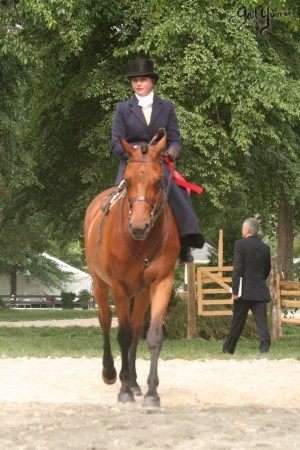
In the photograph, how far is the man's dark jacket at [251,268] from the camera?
16781 mm

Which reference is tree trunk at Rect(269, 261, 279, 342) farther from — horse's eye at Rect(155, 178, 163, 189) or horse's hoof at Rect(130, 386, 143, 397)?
horse's eye at Rect(155, 178, 163, 189)

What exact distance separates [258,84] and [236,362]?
932cm

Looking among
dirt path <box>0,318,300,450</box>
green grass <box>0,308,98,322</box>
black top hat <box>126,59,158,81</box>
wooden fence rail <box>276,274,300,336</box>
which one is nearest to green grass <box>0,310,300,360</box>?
wooden fence rail <box>276,274,300,336</box>

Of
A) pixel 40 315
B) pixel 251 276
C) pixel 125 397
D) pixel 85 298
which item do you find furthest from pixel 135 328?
pixel 85 298

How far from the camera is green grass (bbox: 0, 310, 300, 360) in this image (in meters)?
16.8

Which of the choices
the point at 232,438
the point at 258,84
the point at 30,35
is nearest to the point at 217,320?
the point at 258,84

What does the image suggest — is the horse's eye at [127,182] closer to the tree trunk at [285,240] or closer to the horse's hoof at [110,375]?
the horse's hoof at [110,375]

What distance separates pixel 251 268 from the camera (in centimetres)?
1691

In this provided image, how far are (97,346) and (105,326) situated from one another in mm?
9766

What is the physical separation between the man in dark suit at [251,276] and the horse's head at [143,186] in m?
7.14

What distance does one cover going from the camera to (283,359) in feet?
51.3

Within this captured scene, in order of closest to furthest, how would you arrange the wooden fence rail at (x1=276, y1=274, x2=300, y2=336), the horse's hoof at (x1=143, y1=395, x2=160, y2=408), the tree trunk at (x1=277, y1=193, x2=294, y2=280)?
the horse's hoof at (x1=143, y1=395, x2=160, y2=408) → the wooden fence rail at (x1=276, y1=274, x2=300, y2=336) → the tree trunk at (x1=277, y1=193, x2=294, y2=280)

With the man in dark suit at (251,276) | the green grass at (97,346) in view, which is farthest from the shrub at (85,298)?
the man in dark suit at (251,276)

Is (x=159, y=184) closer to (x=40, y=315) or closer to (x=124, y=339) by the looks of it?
(x=124, y=339)
